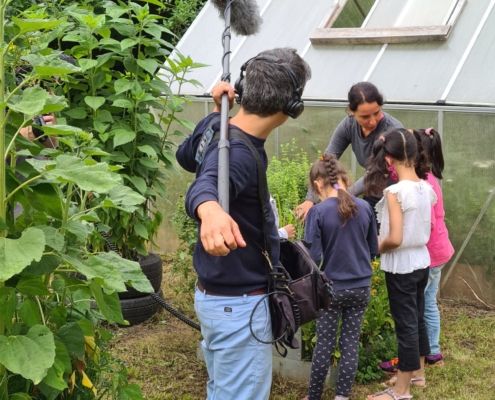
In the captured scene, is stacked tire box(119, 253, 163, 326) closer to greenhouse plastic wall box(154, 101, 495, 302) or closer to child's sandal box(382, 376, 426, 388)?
greenhouse plastic wall box(154, 101, 495, 302)

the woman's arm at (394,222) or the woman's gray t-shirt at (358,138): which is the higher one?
the woman's gray t-shirt at (358,138)

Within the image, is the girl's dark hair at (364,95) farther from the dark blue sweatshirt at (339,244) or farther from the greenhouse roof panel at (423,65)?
the greenhouse roof panel at (423,65)

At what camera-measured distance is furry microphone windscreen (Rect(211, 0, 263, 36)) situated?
3559mm

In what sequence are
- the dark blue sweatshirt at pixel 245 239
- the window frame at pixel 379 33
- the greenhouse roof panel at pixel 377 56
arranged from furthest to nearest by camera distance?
1. the window frame at pixel 379 33
2. the greenhouse roof panel at pixel 377 56
3. the dark blue sweatshirt at pixel 245 239

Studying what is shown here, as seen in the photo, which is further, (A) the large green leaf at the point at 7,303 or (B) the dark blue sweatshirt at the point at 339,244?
(B) the dark blue sweatshirt at the point at 339,244

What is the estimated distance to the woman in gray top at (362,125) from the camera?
5070 millimetres

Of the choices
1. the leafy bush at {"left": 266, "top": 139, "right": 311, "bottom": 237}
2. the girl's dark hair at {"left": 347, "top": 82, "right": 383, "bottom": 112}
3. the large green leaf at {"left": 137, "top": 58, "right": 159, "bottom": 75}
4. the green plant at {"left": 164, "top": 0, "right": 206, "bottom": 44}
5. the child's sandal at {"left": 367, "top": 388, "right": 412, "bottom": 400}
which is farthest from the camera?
the green plant at {"left": 164, "top": 0, "right": 206, "bottom": 44}

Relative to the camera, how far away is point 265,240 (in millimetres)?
2723

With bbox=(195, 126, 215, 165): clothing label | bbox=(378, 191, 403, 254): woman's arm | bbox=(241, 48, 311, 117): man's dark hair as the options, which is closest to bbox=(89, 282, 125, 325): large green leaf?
bbox=(195, 126, 215, 165): clothing label

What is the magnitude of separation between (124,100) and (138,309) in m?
1.69

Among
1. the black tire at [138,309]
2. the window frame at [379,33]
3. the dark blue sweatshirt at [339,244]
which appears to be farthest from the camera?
the window frame at [379,33]

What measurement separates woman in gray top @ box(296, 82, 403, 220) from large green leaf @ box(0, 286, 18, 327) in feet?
9.47

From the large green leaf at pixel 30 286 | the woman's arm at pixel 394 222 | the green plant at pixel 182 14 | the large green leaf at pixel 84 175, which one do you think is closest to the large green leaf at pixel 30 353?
the large green leaf at pixel 30 286

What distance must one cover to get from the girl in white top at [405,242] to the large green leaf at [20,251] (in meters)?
2.57
